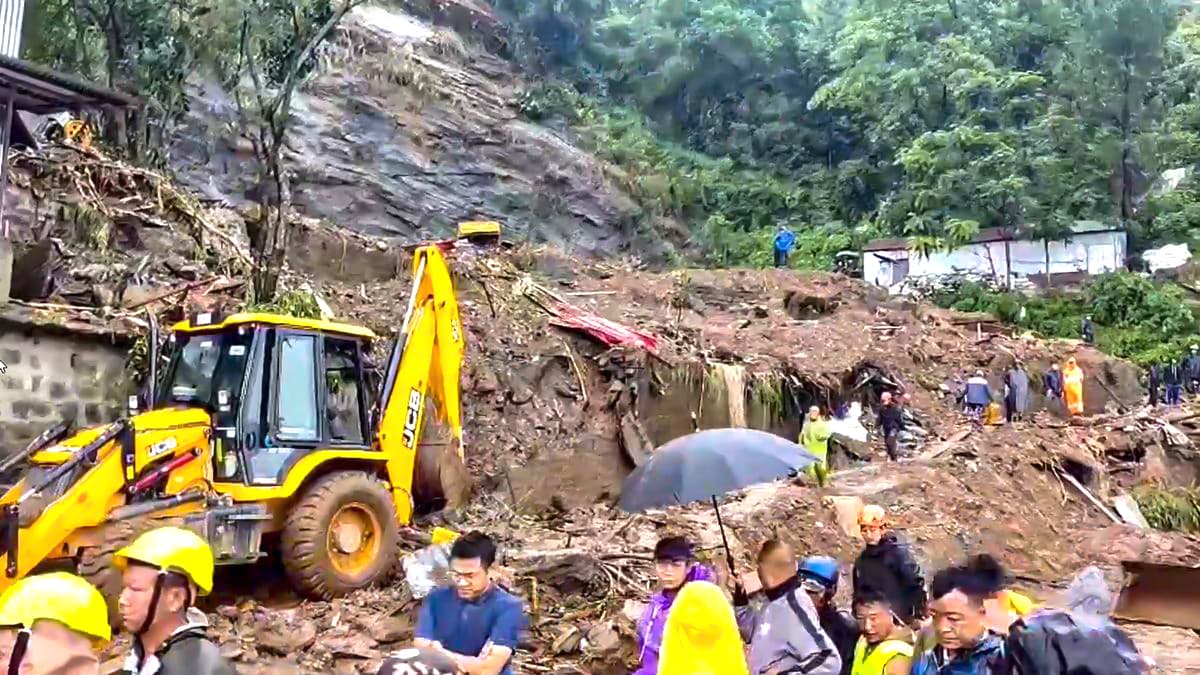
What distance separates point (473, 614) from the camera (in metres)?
4.27

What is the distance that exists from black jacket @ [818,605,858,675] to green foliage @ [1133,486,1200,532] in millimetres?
12527

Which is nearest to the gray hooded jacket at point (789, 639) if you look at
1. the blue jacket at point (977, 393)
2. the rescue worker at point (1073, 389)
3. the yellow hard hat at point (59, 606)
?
the yellow hard hat at point (59, 606)

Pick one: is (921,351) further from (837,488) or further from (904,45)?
(904,45)

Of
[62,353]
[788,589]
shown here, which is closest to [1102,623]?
[788,589]

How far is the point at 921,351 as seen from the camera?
21.3m

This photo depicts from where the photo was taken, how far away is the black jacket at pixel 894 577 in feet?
14.0

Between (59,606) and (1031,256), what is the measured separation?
3467cm

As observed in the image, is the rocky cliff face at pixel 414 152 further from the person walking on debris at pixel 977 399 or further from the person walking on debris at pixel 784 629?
the person walking on debris at pixel 784 629

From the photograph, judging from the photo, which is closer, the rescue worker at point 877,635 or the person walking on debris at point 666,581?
the rescue worker at point 877,635

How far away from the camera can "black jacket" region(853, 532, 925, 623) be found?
426 centimetres

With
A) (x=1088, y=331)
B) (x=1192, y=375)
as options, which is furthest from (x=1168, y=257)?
(x=1192, y=375)

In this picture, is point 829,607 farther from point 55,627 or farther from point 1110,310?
point 1110,310

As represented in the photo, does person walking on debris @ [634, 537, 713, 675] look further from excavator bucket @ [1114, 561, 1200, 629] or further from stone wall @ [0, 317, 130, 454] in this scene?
stone wall @ [0, 317, 130, 454]

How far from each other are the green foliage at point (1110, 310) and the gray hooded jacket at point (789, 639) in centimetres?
2785
